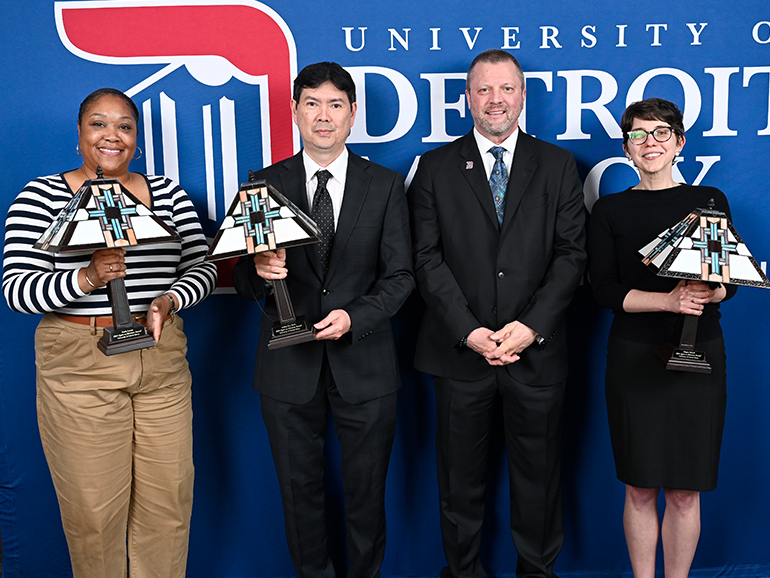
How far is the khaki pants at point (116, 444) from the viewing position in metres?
2.08

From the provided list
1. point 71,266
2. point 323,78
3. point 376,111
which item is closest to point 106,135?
point 71,266

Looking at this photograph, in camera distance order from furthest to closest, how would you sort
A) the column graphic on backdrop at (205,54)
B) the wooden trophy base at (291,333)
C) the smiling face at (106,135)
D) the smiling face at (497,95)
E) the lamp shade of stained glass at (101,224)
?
the column graphic on backdrop at (205,54) < the smiling face at (497,95) < the smiling face at (106,135) < the wooden trophy base at (291,333) < the lamp shade of stained glass at (101,224)

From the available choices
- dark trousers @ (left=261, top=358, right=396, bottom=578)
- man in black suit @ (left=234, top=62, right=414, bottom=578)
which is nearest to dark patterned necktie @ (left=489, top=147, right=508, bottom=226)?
man in black suit @ (left=234, top=62, right=414, bottom=578)

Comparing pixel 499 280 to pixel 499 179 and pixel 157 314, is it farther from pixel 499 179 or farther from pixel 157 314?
pixel 157 314

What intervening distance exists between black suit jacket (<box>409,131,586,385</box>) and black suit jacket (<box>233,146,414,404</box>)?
0.44 ft

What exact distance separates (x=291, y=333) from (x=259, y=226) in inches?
14.0

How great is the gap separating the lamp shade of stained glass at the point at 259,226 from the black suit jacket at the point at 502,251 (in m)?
0.56

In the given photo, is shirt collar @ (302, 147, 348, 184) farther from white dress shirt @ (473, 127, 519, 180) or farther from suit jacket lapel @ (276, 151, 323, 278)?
white dress shirt @ (473, 127, 519, 180)

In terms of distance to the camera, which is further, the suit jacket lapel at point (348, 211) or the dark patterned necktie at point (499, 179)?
the dark patterned necktie at point (499, 179)

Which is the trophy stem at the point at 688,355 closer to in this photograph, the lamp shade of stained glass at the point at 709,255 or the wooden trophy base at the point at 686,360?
the wooden trophy base at the point at 686,360

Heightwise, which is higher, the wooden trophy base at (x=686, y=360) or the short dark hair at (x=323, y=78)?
the short dark hair at (x=323, y=78)

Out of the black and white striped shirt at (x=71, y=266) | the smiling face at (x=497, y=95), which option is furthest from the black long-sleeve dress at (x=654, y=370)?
the black and white striped shirt at (x=71, y=266)

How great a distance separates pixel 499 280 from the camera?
7.43ft

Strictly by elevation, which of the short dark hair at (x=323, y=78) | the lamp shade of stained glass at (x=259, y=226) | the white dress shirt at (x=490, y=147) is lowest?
the lamp shade of stained glass at (x=259, y=226)
